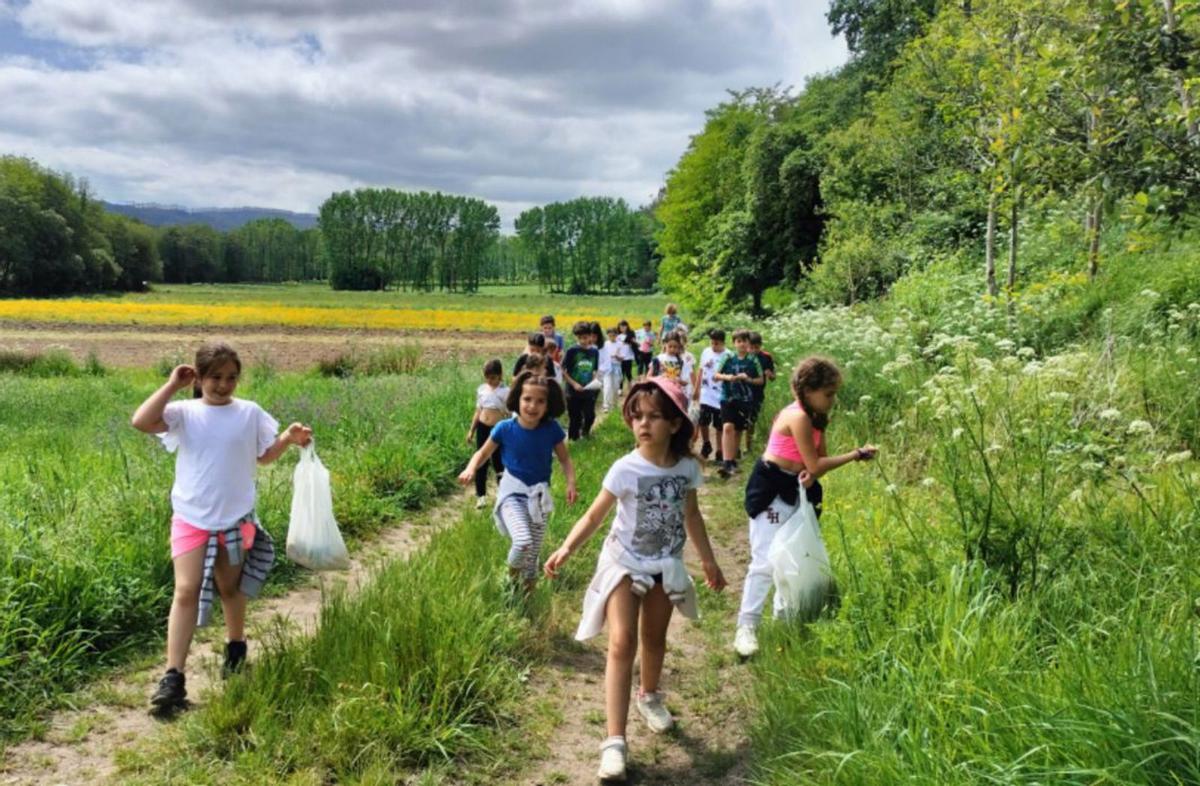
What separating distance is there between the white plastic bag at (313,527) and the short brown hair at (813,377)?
2.70 metres

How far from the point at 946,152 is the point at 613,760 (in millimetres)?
17422

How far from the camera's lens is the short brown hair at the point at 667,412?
3.21m

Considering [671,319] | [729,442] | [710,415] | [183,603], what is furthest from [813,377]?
[671,319]

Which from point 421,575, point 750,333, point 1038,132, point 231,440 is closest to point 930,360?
point 750,333

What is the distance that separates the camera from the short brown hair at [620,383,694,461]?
3215 millimetres

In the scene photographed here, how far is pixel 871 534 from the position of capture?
14.8 ft

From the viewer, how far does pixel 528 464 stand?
468 cm

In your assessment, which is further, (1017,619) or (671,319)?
(671,319)

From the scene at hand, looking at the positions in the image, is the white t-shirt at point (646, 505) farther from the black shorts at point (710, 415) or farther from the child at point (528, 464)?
the black shorts at point (710, 415)

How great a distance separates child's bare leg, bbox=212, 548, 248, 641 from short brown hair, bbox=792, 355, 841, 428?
3.14 meters

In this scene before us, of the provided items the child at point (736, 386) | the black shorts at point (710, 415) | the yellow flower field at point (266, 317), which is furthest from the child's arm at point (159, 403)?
the yellow flower field at point (266, 317)

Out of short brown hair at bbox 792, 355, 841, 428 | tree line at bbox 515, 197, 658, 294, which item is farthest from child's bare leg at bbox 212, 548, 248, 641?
tree line at bbox 515, 197, 658, 294

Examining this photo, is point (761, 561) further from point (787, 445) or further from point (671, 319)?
point (671, 319)

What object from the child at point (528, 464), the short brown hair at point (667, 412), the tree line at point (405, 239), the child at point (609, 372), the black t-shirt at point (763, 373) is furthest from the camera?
the tree line at point (405, 239)
